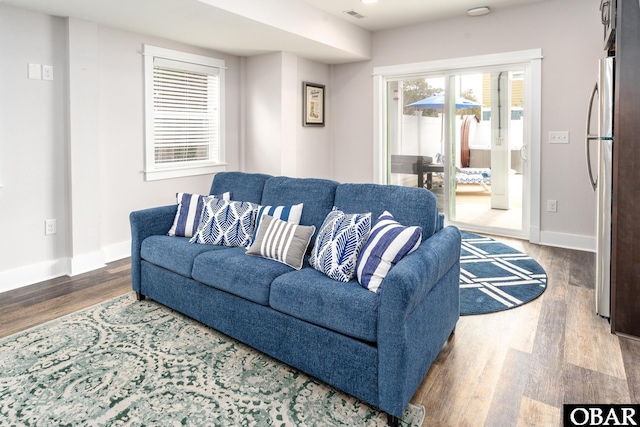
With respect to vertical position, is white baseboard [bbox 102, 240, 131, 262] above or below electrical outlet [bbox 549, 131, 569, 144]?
below

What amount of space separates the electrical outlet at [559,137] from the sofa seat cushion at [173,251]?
3587 millimetres

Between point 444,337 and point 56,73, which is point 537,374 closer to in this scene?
point 444,337

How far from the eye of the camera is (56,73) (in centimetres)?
356

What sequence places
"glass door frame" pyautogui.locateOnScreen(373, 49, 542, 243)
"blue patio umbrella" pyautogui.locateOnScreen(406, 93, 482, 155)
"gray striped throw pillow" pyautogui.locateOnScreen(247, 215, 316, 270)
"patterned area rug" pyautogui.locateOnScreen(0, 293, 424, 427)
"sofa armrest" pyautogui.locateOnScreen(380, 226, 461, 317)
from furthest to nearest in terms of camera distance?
"blue patio umbrella" pyautogui.locateOnScreen(406, 93, 482, 155) → "glass door frame" pyautogui.locateOnScreen(373, 49, 542, 243) → "gray striped throw pillow" pyautogui.locateOnScreen(247, 215, 316, 270) → "patterned area rug" pyautogui.locateOnScreen(0, 293, 424, 427) → "sofa armrest" pyautogui.locateOnScreen(380, 226, 461, 317)

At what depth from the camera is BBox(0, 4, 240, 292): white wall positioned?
3361 mm

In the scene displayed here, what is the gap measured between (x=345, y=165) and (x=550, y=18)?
2896 mm

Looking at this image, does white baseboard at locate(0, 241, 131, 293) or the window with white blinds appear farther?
the window with white blinds

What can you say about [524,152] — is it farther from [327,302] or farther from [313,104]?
[327,302]

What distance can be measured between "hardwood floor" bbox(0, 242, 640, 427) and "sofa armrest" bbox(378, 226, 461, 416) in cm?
20

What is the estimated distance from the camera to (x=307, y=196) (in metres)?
2.72

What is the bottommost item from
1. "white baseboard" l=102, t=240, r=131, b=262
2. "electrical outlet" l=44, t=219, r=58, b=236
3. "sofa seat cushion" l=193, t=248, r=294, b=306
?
"white baseboard" l=102, t=240, r=131, b=262

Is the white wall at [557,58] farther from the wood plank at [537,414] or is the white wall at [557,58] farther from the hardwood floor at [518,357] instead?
the wood plank at [537,414]

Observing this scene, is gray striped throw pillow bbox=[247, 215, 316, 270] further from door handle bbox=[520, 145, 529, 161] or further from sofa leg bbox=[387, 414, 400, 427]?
door handle bbox=[520, 145, 529, 161]

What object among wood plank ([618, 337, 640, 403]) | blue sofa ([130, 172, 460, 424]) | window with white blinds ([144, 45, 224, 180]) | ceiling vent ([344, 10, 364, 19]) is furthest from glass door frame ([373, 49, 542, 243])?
blue sofa ([130, 172, 460, 424])
